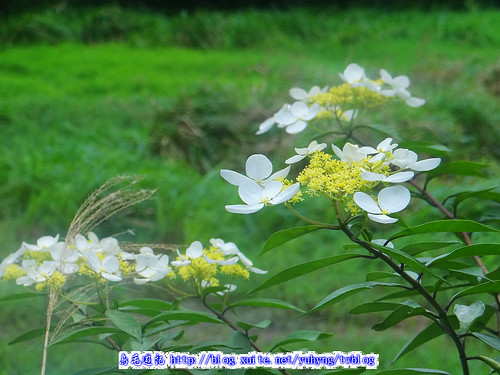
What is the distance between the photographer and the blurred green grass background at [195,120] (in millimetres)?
2398

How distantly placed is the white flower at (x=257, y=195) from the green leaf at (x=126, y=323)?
0.63 feet

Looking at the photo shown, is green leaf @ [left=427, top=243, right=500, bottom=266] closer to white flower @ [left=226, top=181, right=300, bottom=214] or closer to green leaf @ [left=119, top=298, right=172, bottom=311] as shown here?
white flower @ [left=226, top=181, right=300, bottom=214]

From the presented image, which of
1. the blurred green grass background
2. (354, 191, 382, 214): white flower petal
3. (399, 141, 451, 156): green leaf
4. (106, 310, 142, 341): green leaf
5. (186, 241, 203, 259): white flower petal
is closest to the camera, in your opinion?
(354, 191, 382, 214): white flower petal

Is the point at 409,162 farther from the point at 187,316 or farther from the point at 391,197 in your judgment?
the point at 187,316

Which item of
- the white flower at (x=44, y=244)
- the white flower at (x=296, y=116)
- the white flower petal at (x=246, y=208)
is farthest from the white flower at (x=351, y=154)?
the white flower at (x=44, y=244)

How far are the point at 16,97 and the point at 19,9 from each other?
3393 millimetres

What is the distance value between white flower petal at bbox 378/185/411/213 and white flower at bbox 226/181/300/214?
94mm

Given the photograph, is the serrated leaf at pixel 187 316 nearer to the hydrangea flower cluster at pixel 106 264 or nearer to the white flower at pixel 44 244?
the hydrangea flower cluster at pixel 106 264

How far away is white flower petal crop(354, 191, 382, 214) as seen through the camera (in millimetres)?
706

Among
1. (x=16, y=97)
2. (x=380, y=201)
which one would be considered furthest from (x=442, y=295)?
(x=16, y=97)

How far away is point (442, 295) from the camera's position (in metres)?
2.29

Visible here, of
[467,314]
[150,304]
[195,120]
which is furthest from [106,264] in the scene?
[195,120]

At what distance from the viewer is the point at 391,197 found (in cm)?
73

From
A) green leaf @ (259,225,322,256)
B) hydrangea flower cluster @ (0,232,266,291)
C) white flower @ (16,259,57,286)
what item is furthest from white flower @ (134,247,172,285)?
green leaf @ (259,225,322,256)
